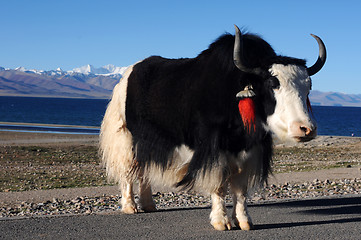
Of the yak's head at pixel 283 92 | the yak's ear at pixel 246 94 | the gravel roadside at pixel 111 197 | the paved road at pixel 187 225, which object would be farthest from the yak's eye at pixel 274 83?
the gravel roadside at pixel 111 197

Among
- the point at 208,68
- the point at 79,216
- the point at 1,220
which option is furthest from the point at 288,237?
the point at 1,220

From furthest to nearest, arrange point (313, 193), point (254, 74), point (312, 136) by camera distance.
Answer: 1. point (313, 193)
2. point (254, 74)
3. point (312, 136)

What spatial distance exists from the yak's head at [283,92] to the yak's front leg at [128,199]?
2.37m

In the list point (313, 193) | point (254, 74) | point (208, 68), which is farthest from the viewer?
point (313, 193)

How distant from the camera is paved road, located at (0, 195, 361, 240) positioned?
5.48 m

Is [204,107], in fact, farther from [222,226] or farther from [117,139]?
[117,139]

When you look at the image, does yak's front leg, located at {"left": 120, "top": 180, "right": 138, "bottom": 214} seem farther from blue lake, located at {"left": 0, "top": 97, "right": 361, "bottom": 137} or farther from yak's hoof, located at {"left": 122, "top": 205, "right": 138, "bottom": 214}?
blue lake, located at {"left": 0, "top": 97, "right": 361, "bottom": 137}

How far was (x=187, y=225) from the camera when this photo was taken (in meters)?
6.04

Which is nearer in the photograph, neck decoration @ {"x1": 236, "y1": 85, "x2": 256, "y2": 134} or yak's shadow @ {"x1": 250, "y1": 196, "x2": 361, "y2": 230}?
neck decoration @ {"x1": 236, "y1": 85, "x2": 256, "y2": 134}

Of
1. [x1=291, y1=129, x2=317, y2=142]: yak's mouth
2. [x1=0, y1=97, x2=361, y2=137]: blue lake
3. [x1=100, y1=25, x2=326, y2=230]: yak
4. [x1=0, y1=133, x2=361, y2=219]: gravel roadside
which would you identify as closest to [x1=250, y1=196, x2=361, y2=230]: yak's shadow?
[x1=0, y1=133, x2=361, y2=219]: gravel roadside

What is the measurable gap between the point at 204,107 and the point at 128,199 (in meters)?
2.00

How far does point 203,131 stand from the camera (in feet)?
17.9

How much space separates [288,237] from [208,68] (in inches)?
78.0

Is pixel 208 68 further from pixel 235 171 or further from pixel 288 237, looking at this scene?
pixel 288 237
